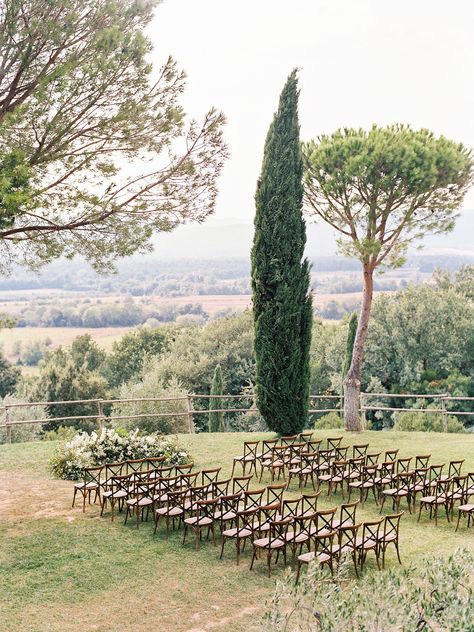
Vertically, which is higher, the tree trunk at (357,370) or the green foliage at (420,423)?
the tree trunk at (357,370)

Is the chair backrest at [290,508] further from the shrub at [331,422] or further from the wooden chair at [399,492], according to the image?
the shrub at [331,422]

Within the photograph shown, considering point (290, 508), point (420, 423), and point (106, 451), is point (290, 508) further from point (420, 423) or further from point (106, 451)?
point (420, 423)

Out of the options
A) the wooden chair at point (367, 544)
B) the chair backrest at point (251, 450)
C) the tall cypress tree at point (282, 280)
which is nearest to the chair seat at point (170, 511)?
the wooden chair at point (367, 544)

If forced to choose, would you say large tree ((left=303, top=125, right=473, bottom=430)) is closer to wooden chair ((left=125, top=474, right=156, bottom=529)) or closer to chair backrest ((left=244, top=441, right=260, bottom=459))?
chair backrest ((left=244, top=441, right=260, bottom=459))

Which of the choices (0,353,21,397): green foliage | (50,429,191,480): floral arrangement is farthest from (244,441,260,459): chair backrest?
(0,353,21,397): green foliage

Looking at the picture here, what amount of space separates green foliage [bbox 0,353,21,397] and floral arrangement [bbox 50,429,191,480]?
30.5 metres

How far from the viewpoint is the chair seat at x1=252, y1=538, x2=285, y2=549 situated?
8.71m

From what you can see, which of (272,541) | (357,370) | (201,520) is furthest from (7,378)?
(272,541)

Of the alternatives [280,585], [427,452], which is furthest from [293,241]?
[280,585]

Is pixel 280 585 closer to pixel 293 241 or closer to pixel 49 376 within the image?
pixel 293 241

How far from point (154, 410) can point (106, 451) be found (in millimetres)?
15514

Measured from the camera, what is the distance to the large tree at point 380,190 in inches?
703

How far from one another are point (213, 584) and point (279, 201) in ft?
35.9

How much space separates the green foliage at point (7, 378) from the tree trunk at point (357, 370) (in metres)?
29.5
